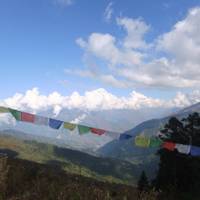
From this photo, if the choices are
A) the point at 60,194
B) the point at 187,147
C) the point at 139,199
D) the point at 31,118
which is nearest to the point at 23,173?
the point at 60,194

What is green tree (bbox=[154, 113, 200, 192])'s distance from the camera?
135 ft

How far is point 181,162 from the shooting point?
140ft

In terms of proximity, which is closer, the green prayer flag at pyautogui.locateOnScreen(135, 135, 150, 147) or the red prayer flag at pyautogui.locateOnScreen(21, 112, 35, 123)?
the red prayer flag at pyautogui.locateOnScreen(21, 112, 35, 123)

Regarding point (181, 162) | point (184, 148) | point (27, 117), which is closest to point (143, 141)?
point (184, 148)

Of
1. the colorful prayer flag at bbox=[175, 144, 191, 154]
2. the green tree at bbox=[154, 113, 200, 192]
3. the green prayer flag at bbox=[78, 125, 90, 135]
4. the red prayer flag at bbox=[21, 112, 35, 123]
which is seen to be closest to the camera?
the red prayer flag at bbox=[21, 112, 35, 123]

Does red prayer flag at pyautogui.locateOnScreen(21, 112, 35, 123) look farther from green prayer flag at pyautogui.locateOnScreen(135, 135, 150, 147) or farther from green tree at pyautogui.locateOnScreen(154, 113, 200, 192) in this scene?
green tree at pyautogui.locateOnScreen(154, 113, 200, 192)

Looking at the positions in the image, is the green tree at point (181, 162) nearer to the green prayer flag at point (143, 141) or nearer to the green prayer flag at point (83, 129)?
the green prayer flag at point (143, 141)

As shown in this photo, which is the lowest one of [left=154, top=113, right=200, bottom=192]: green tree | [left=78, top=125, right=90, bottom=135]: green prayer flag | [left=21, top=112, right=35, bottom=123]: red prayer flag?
[left=154, top=113, right=200, bottom=192]: green tree

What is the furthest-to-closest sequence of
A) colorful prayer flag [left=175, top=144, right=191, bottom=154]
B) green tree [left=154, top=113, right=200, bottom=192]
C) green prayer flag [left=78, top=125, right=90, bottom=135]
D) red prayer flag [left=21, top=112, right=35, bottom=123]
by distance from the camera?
green tree [left=154, top=113, right=200, bottom=192] → colorful prayer flag [left=175, top=144, right=191, bottom=154] → green prayer flag [left=78, top=125, right=90, bottom=135] → red prayer flag [left=21, top=112, right=35, bottom=123]

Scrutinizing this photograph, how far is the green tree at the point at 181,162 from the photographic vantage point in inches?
1614

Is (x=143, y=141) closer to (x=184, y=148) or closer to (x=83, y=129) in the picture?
(x=184, y=148)

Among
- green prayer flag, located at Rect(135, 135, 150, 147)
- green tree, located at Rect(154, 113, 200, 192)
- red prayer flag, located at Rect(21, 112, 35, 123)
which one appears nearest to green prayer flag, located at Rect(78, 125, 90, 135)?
red prayer flag, located at Rect(21, 112, 35, 123)

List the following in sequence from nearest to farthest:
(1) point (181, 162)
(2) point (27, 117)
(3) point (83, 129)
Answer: (2) point (27, 117)
(3) point (83, 129)
(1) point (181, 162)

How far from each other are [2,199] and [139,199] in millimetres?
2387
